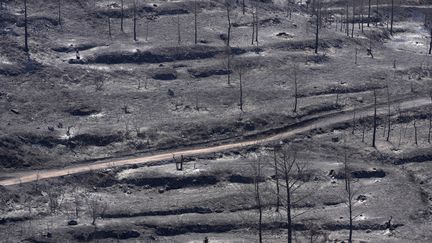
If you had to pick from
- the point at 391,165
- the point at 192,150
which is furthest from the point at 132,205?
the point at 391,165

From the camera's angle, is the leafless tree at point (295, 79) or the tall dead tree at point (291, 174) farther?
the leafless tree at point (295, 79)

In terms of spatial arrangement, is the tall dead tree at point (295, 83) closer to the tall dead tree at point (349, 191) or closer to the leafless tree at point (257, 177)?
the tall dead tree at point (349, 191)

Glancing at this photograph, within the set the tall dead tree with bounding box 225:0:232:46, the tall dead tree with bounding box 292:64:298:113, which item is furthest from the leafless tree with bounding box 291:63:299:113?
the tall dead tree with bounding box 225:0:232:46

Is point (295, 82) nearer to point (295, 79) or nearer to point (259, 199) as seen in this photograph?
point (295, 79)

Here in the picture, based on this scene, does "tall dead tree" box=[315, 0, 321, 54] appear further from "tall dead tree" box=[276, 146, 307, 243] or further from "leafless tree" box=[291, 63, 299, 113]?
"tall dead tree" box=[276, 146, 307, 243]

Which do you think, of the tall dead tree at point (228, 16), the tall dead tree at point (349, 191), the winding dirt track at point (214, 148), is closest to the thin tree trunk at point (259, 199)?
the tall dead tree at point (349, 191)

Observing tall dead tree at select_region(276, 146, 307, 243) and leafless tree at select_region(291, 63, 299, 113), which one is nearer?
tall dead tree at select_region(276, 146, 307, 243)

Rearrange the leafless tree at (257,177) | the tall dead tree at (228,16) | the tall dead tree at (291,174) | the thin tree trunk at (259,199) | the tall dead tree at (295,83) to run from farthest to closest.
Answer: the tall dead tree at (228,16), the tall dead tree at (295,83), the tall dead tree at (291,174), the leafless tree at (257,177), the thin tree trunk at (259,199)

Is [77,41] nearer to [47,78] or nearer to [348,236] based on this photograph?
[47,78]

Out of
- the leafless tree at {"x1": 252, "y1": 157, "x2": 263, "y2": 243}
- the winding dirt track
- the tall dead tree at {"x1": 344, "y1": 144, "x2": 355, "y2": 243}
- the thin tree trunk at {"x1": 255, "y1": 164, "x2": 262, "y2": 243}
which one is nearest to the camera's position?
the thin tree trunk at {"x1": 255, "y1": 164, "x2": 262, "y2": 243}
